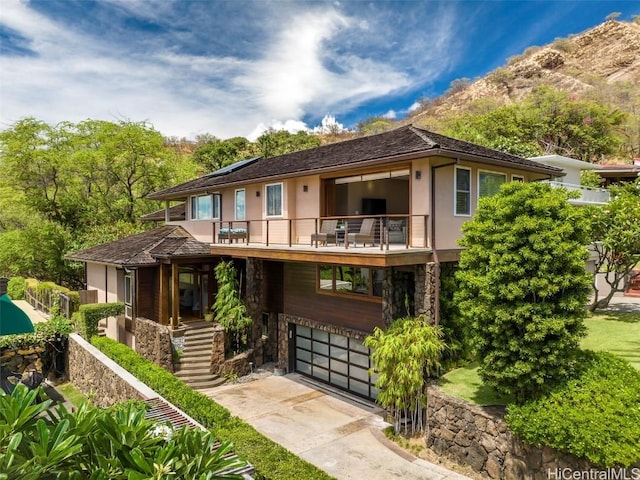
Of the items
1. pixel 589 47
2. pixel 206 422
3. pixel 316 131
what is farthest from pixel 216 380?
pixel 589 47

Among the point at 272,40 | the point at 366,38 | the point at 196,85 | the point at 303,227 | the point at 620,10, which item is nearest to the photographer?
the point at 303,227

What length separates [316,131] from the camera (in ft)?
253

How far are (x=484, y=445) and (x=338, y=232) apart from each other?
7.44 meters

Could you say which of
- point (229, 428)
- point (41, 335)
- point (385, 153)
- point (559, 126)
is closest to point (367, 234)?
point (385, 153)

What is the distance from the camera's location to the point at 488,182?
44.4ft

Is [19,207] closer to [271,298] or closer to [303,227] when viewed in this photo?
[271,298]

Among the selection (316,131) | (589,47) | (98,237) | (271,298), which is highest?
(589,47)

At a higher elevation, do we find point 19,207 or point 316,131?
point 316,131

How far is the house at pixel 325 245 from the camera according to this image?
11.9m

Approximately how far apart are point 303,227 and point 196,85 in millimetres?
24304

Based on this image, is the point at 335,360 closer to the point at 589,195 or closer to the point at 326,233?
the point at 326,233

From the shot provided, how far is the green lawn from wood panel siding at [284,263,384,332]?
3038 mm

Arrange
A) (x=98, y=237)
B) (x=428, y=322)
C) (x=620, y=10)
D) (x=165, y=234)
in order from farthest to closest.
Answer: (x=620, y=10) → (x=98, y=237) → (x=165, y=234) → (x=428, y=322)

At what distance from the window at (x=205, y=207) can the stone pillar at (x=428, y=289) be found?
462 inches
